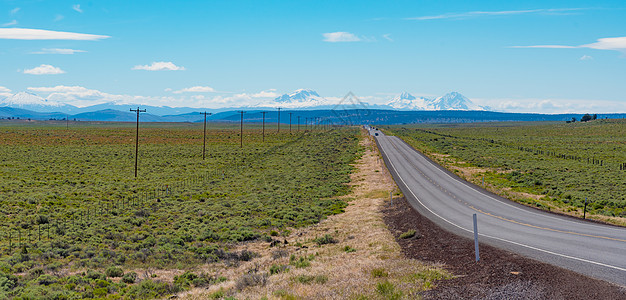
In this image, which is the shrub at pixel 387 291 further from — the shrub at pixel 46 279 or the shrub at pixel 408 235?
the shrub at pixel 46 279

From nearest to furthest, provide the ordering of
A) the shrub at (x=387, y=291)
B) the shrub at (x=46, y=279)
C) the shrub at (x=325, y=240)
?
1. the shrub at (x=387, y=291)
2. the shrub at (x=46, y=279)
3. the shrub at (x=325, y=240)

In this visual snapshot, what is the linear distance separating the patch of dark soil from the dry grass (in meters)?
0.80

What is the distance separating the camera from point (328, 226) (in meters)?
28.8

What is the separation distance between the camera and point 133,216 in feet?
100

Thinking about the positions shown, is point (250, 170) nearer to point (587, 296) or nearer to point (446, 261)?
point (446, 261)

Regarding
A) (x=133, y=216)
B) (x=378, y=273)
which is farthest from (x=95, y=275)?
(x=133, y=216)

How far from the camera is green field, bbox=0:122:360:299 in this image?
18250mm

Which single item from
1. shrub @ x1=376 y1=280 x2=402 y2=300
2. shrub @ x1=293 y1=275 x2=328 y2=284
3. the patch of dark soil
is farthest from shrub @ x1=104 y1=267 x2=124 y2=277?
the patch of dark soil

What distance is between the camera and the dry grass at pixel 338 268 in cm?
1370

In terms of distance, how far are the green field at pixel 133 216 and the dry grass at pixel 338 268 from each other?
1.56m

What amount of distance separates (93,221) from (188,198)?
34.2ft

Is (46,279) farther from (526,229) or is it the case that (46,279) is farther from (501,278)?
(526,229)

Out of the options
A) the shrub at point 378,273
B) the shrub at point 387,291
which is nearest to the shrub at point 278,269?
the shrub at point 378,273

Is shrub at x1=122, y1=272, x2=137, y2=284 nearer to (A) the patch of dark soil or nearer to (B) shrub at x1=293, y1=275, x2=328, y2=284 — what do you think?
(B) shrub at x1=293, y1=275, x2=328, y2=284
